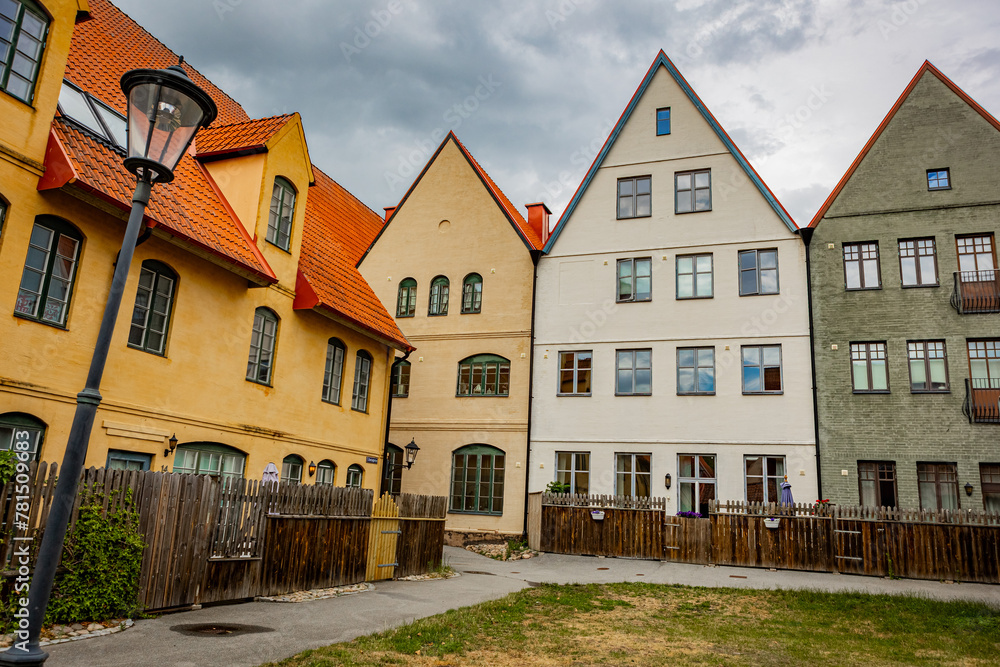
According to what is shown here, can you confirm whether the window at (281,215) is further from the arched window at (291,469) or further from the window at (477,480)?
the window at (477,480)

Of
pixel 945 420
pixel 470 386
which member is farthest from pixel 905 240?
pixel 470 386

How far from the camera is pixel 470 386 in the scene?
26953mm

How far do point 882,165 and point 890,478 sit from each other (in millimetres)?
10016

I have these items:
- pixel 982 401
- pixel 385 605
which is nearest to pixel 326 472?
pixel 385 605

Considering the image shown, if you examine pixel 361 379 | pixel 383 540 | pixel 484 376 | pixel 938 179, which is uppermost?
pixel 938 179

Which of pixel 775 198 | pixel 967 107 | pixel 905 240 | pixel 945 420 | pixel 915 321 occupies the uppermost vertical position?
pixel 967 107

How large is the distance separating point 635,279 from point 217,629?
19.5m

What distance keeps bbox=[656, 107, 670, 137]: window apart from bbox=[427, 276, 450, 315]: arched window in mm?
9699

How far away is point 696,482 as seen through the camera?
2336 centimetres

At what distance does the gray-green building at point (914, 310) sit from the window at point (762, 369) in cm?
123

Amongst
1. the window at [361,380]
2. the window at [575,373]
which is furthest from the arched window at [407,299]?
the window at [361,380]

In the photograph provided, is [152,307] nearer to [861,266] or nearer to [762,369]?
[762,369]

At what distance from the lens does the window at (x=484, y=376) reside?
87.2 ft

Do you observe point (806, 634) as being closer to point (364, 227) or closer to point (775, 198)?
point (775, 198)
